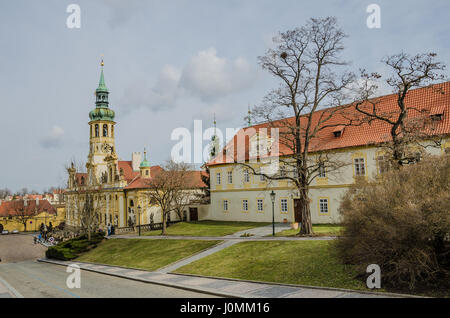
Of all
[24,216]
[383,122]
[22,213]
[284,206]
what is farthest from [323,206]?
[24,216]

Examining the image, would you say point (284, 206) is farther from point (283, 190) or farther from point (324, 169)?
point (324, 169)

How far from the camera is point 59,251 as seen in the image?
1297 inches

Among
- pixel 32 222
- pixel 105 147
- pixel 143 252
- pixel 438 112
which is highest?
pixel 105 147

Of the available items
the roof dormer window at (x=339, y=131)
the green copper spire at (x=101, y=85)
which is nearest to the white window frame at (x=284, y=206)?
the roof dormer window at (x=339, y=131)

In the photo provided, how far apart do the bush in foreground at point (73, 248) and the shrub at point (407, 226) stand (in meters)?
27.4

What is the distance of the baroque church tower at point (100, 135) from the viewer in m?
63.6

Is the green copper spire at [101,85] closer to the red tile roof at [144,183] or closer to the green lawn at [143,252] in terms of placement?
the red tile roof at [144,183]

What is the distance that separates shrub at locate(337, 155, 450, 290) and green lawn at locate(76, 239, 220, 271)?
13603mm

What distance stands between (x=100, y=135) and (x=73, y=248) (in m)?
35.0

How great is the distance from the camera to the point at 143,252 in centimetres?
2759

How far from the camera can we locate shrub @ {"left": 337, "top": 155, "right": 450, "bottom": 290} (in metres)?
10.9

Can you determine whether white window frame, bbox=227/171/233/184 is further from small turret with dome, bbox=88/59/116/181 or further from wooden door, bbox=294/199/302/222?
small turret with dome, bbox=88/59/116/181
